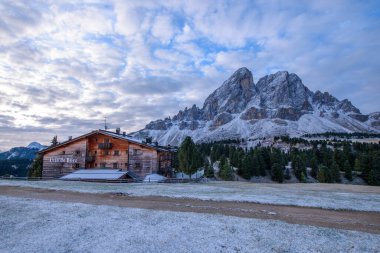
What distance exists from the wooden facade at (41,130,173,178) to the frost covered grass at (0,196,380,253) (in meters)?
43.2

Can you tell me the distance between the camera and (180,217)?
17.4 m

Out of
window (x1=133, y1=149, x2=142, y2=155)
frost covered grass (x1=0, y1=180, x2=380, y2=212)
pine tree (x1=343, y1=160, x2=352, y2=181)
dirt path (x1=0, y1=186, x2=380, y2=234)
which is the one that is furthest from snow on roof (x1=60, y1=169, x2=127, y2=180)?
pine tree (x1=343, y1=160, x2=352, y2=181)

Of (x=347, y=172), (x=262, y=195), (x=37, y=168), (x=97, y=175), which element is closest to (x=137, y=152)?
(x=97, y=175)

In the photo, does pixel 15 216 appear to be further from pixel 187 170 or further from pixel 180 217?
pixel 187 170

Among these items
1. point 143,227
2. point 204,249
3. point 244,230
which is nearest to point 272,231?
point 244,230

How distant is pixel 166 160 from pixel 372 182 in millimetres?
78879

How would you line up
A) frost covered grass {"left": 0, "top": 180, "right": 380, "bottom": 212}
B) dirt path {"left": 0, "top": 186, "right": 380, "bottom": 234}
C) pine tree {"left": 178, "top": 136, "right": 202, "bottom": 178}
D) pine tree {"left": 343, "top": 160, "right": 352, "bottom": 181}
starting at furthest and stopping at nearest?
Result: pine tree {"left": 343, "top": 160, "right": 352, "bottom": 181} → pine tree {"left": 178, "top": 136, "right": 202, "bottom": 178} → frost covered grass {"left": 0, "top": 180, "right": 380, "bottom": 212} → dirt path {"left": 0, "top": 186, "right": 380, "bottom": 234}

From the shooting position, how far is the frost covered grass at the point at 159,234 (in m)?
12.4

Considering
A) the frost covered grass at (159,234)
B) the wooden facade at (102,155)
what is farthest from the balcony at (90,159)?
the frost covered grass at (159,234)

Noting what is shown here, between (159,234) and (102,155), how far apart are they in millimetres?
53383

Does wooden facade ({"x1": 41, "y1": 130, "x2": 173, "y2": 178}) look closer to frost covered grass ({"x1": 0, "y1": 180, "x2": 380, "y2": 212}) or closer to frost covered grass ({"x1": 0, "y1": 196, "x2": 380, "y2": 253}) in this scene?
frost covered grass ({"x1": 0, "y1": 180, "x2": 380, "y2": 212})

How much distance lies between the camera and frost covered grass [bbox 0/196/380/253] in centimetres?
1241

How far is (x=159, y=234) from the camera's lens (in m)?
13.9

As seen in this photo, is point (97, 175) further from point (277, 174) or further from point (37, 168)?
point (277, 174)
